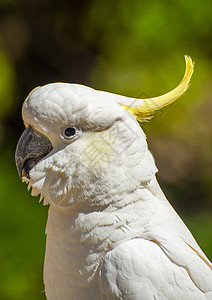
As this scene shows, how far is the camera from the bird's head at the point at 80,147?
118 centimetres

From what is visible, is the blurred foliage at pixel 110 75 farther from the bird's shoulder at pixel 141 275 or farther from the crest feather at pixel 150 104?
the bird's shoulder at pixel 141 275

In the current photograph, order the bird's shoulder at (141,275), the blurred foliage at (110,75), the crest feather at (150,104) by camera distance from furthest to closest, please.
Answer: the blurred foliage at (110,75) < the crest feather at (150,104) < the bird's shoulder at (141,275)

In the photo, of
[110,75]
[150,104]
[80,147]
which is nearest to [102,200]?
[80,147]

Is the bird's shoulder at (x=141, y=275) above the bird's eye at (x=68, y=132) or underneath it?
underneath

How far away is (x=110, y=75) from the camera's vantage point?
2869 millimetres

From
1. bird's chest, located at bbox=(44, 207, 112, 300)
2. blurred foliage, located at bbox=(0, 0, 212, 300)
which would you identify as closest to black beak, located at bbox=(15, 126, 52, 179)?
bird's chest, located at bbox=(44, 207, 112, 300)

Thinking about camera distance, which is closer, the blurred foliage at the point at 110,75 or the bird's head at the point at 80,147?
the bird's head at the point at 80,147

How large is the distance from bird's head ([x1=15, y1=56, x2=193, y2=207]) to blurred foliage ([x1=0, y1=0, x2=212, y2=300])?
1.19 meters

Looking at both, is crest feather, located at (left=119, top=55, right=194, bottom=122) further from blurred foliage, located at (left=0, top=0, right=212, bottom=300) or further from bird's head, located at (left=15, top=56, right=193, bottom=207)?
blurred foliage, located at (left=0, top=0, right=212, bottom=300)

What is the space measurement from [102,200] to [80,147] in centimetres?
14

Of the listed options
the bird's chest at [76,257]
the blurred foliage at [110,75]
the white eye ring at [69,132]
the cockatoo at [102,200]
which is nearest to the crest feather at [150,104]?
the cockatoo at [102,200]

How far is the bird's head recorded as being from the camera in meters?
1.18

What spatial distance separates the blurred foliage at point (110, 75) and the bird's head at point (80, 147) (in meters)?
1.19

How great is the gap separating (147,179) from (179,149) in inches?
87.0
